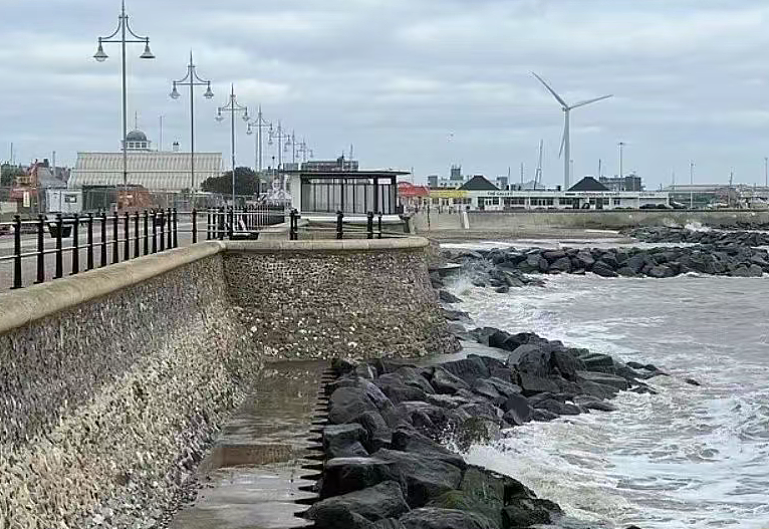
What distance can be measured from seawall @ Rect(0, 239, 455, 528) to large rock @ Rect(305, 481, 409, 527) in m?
1.59

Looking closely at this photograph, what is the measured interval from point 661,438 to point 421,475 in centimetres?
663

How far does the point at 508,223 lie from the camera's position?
99.6m

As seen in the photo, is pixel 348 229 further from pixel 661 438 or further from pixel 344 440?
pixel 344 440

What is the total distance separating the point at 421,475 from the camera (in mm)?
12422

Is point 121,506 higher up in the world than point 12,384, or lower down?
lower down

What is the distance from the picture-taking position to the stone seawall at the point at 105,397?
30.1ft

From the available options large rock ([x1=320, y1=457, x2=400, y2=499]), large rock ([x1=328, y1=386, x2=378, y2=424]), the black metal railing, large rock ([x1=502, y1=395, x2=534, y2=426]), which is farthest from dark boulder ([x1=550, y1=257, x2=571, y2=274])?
large rock ([x1=320, y1=457, x2=400, y2=499])

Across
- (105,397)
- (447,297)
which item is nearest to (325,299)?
(105,397)

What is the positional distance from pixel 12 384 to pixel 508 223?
9132 centimetres

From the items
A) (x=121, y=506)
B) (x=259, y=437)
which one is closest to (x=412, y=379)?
(x=259, y=437)

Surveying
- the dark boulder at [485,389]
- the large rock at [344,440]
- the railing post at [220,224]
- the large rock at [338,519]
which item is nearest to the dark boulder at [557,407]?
the dark boulder at [485,389]

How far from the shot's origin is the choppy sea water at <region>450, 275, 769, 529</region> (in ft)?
46.2

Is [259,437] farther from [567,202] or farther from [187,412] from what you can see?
[567,202]

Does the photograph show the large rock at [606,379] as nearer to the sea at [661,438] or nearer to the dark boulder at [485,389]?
the sea at [661,438]
